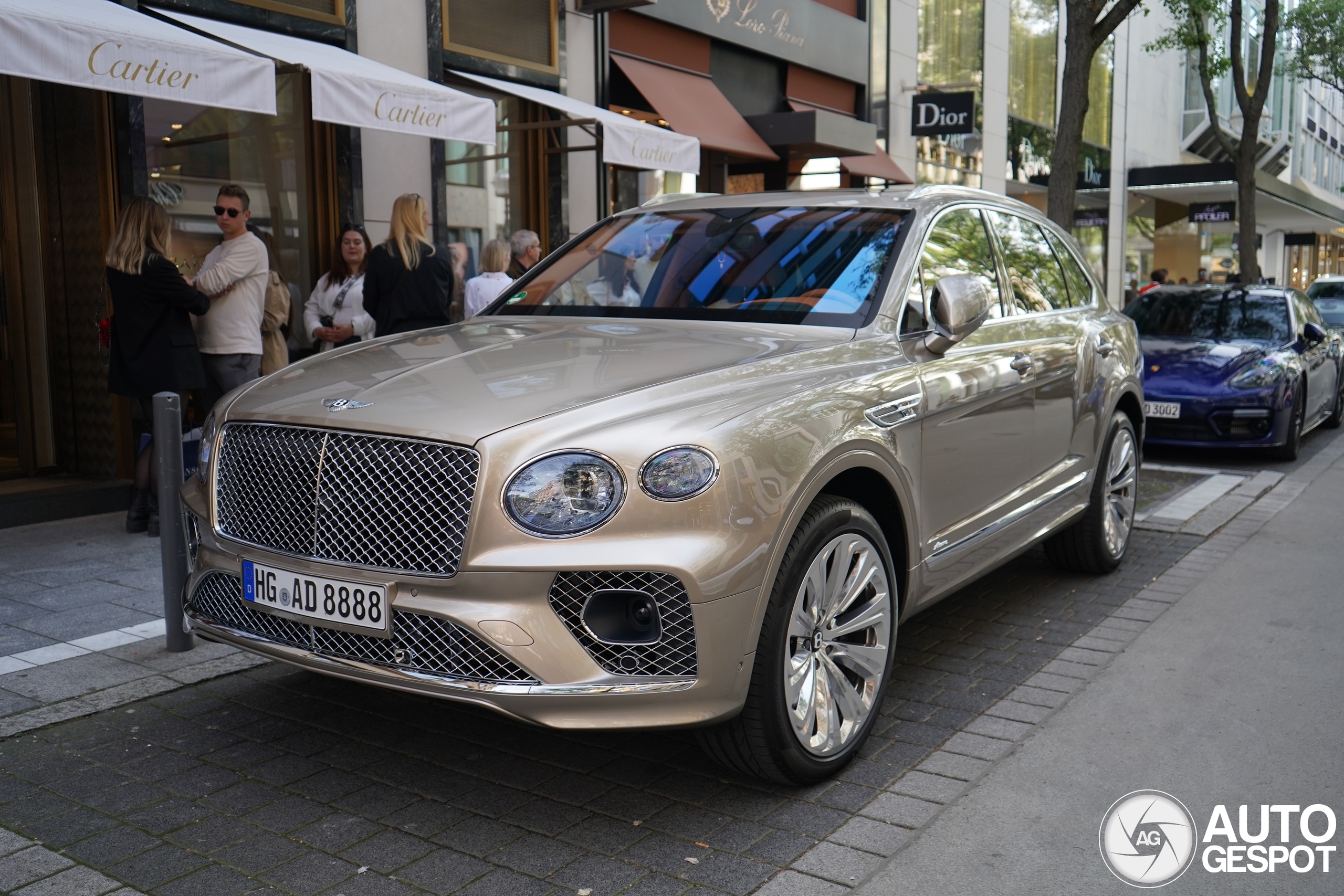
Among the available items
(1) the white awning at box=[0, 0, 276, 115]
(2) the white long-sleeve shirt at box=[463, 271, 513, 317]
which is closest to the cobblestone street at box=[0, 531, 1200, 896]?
(1) the white awning at box=[0, 0, 276, 115]

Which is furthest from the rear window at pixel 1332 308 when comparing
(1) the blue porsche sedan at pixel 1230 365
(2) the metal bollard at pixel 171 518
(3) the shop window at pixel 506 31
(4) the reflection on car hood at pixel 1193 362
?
(2) the metal bollard at pixel 171 518

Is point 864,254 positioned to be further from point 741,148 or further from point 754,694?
point 741,148

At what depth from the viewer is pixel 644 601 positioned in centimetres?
316

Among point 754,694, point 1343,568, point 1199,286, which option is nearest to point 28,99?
point 754,694

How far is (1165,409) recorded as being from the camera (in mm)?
10609

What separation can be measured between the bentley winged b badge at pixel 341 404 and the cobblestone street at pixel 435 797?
789mm

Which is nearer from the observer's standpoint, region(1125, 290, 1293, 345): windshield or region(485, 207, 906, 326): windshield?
A: region(485, 207, 906, 326): windshield

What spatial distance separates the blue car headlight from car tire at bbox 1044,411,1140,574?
4.53 m

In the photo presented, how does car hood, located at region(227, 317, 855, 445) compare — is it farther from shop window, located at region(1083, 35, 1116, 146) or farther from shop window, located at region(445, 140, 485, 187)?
shop window, located at region(1083, 35, 1116, 146)

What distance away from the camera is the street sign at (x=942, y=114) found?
1828cm

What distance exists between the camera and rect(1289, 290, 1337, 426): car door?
11.5 m

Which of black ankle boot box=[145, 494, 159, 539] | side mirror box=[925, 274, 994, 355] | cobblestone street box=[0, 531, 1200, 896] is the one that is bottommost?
cobblestone street box=[0, 531, 1200, 896]

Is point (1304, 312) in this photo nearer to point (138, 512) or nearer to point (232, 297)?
point (232, 297)

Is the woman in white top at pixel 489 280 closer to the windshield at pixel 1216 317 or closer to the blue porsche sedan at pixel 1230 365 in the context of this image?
the blue porsche sedan at pixel 1230 365
